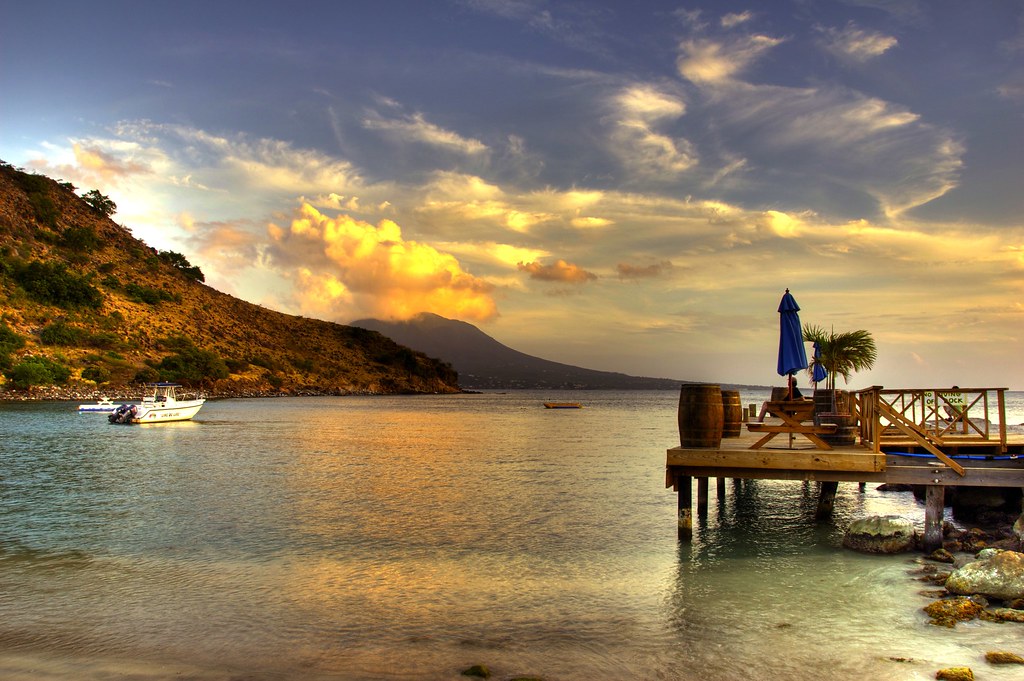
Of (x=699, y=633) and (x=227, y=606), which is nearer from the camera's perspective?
(x=699, y=633)

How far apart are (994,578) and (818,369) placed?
73.0 ft

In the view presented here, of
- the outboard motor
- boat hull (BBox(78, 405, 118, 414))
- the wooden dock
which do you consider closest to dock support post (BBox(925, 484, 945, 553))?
the wooden dock

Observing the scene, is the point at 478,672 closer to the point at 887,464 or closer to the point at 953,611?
the point at 953,611

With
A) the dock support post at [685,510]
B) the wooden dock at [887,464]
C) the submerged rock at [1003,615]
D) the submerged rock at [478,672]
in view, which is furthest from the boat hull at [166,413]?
the submerged rock at [1003,615]

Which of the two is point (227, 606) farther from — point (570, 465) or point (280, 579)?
point (570, 465)

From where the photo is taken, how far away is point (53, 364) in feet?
328

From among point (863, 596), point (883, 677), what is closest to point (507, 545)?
point (863, 596)

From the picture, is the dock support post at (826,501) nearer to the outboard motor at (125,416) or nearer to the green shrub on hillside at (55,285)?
the outboard motor at (125,416)

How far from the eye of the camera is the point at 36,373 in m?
94.5

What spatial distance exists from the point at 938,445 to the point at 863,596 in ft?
16.0

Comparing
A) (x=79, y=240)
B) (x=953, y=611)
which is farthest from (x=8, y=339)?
(x=953, y=611)

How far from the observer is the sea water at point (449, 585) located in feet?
28.2

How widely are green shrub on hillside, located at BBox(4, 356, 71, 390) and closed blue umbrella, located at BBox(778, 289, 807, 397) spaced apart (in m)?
105

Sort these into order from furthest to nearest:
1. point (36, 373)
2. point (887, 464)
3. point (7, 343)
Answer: point (7, 343)
point (36, 373)
point (887, 464)
